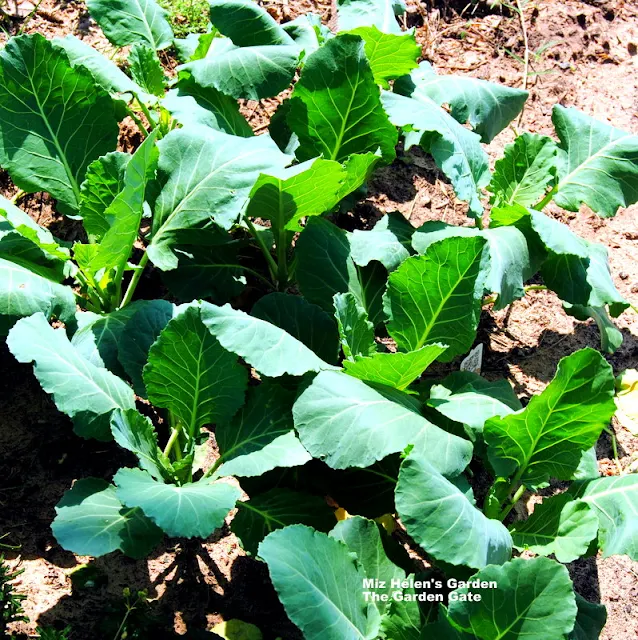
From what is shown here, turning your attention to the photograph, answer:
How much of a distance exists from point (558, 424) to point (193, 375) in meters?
1.09

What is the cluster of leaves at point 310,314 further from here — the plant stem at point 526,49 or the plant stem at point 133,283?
the plant stem at point 526,49

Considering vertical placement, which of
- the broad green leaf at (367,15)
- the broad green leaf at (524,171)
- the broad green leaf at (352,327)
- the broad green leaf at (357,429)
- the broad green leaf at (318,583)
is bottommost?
the broad green leaf at (318,583)

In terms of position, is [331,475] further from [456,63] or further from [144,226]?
[456,63]

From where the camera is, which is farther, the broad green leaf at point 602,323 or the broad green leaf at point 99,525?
the broad green leaf at point 602,323

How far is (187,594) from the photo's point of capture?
2371mm

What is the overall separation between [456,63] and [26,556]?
9.74ft

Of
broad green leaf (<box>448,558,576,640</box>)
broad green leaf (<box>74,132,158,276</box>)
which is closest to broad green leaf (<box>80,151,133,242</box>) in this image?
broad green leaf (<box>74,132,158,276</box>)

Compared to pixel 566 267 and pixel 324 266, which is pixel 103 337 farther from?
pixel 566 267

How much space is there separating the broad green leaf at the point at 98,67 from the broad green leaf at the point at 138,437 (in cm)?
134

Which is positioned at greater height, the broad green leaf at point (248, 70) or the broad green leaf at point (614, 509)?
the broad green leaf at point (248, 70)

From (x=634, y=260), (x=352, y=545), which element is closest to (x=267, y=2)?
(x=634, y=260)

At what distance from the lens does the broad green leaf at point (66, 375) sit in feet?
6.97

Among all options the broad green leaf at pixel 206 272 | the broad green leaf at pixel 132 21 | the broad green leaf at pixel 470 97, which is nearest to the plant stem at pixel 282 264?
the broad green leaf at pixel 206 272

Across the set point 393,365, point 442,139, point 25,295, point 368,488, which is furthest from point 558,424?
point 25,295
